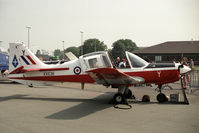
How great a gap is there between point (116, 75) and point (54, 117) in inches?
103

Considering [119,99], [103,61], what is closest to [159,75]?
[119,99]

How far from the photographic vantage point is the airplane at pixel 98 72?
845 cm

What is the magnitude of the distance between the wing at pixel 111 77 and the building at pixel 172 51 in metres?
44.0

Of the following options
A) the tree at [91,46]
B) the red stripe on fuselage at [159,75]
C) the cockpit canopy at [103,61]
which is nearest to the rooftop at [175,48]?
the tree at [91,46]

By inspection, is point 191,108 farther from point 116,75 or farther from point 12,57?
point 12,57

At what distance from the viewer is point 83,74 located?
9.72 m

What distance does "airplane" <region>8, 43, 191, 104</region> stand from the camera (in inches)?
333

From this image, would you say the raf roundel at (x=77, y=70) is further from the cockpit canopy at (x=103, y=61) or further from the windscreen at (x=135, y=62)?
the windscreen at (x=135, y=62)

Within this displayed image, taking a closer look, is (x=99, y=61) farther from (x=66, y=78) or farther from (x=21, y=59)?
(x=21, y=59)

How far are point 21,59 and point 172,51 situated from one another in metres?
46.5

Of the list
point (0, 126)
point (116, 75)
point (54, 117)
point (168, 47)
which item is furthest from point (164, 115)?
point (168, 47)

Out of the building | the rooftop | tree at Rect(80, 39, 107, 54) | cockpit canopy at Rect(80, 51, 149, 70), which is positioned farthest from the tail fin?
tree at Rect(80, 39, 107, 54)

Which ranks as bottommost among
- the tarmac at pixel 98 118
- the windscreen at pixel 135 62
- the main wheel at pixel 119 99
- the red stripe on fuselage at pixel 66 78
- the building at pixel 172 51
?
the tarmac at pixel 98 118

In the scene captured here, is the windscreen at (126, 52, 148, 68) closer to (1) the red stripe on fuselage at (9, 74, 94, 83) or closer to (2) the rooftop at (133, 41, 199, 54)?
(1) the red stripe on fuselage at (9, 74, 94, 83)
